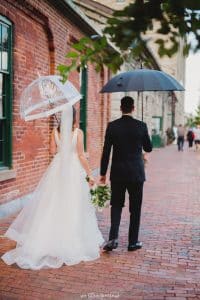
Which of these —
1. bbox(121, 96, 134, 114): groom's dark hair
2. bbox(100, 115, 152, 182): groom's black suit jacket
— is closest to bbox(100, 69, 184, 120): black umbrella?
bbox(121, 96, 134, 114): groom's dark hair

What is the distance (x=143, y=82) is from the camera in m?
6.97

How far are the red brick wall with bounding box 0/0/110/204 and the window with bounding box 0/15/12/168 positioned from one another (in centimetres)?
18

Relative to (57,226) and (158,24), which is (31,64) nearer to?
(57,226)

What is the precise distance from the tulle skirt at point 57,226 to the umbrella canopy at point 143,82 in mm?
1782

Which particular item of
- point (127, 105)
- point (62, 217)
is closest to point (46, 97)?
point (127, 105)

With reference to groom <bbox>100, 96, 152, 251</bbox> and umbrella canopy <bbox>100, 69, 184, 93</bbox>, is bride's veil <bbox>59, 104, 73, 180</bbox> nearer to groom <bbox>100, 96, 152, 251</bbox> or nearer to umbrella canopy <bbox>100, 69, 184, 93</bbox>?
groom <bbox>100, 96, 152, 251</bbox>

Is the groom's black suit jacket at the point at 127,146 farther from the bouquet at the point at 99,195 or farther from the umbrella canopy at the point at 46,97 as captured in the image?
the umbrella canopy at the point at 46,97

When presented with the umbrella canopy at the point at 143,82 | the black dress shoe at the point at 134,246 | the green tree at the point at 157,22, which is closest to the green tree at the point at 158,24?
the green tree at the point at 157,22

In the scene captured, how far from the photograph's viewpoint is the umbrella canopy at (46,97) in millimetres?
5750

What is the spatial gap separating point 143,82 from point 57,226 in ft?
8.76

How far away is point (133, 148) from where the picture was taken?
5.82 metres

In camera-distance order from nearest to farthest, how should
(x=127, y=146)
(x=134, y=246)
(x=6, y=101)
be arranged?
(x=127, y=146) → (x=134, y=246) → (x=6, y=101)

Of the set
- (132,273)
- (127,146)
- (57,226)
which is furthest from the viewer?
(127,146)

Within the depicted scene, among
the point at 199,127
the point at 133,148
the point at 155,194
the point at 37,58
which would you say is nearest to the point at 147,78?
the point at 133,148
